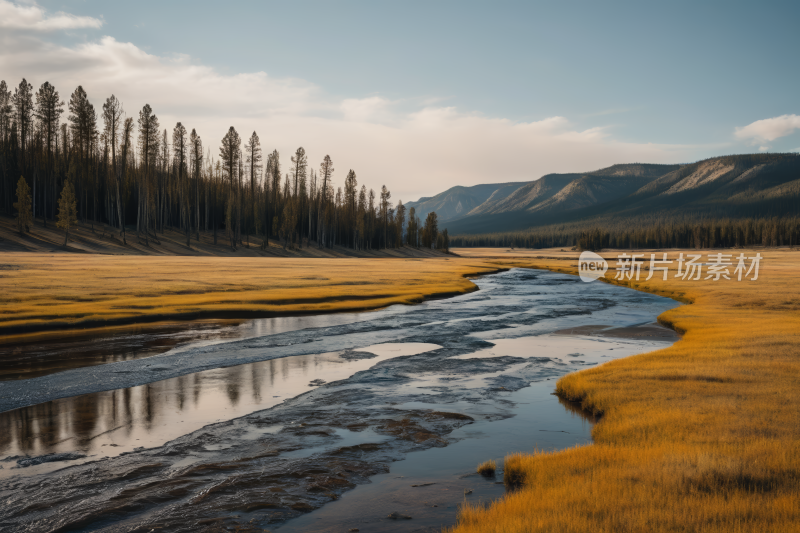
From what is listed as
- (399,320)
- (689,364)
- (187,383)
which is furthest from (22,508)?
A: (399,320)

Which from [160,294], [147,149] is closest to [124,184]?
[147,149]

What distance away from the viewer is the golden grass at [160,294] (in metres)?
29.2

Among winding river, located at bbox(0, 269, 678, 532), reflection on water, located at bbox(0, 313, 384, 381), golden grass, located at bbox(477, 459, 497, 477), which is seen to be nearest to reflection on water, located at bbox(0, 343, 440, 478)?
winding river, located at bbox(0, 269, 678, 532)

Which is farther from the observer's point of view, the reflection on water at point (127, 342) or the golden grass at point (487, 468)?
the reflection on water at point (127, 342)

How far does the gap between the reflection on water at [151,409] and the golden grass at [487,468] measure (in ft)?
24.1

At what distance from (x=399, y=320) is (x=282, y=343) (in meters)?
10.6

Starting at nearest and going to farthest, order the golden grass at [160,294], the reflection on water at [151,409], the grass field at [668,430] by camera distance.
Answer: the grass field at [668,430], the reflection on water at [151,409], the golden grass at [160,294]

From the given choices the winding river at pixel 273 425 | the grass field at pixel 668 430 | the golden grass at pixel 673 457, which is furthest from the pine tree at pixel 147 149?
the golden grass at pixel 673 457

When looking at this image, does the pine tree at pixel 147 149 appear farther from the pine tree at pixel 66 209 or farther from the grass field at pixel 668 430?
the grass field at pixel 668 430

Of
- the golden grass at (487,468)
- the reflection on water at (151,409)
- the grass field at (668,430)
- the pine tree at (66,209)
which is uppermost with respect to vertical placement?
the pine tree at (66,209)

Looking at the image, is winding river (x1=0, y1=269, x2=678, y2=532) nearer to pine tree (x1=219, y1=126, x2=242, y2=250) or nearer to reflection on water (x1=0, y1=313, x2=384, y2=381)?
reflection on water (x1=0, y1=313, x2=384, y2=381)

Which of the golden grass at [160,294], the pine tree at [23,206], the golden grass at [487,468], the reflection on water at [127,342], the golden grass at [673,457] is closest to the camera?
the golden grass at [673,457]

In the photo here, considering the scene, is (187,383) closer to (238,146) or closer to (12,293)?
(12,293)

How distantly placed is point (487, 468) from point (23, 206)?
92.3 metres
